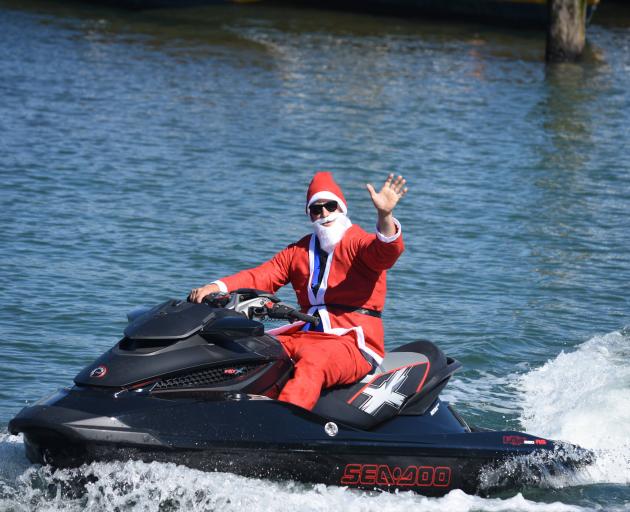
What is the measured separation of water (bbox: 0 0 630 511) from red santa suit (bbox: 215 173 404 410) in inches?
26.1

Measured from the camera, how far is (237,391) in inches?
219

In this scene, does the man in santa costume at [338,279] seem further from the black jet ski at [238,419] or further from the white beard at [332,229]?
the black jet ski at [238,419]

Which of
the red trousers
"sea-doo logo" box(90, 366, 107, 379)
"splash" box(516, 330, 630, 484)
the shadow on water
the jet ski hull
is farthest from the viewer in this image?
the shadow on water

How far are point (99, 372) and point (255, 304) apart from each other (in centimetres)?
88

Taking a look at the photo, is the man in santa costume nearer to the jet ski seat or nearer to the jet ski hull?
the jet ski seat

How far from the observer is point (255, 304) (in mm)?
5867

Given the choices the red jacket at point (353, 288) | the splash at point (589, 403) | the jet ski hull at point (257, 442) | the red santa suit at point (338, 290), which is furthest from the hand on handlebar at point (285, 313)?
the splash at point (589, 403)

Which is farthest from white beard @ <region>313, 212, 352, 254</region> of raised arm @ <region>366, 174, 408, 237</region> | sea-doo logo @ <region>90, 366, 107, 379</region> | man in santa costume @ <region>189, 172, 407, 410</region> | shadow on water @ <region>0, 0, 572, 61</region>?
shadow on water @ <region>0, 0, 572, 61</region>

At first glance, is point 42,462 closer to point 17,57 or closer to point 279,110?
point 279,110

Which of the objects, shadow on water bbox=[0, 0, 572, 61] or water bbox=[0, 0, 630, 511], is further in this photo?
Answer: shadow on water bbox=[0, 0, 572, 61]

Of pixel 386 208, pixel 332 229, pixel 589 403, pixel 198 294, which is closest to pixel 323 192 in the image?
pixel 332 229

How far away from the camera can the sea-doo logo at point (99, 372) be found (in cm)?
539

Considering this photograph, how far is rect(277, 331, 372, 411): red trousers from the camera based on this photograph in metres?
5.68

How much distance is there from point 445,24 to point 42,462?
25.6m
